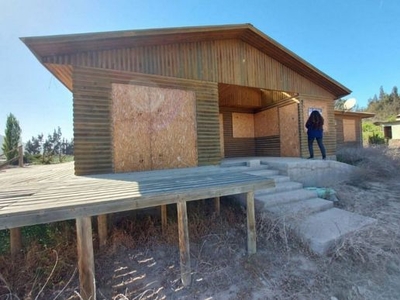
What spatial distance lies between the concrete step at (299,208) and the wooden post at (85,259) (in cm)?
299

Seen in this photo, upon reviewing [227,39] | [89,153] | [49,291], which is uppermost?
[227,39]

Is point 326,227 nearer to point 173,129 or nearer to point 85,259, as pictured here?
point 85,259

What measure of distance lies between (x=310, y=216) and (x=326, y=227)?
0.44 m

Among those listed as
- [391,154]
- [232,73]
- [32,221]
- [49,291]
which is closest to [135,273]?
[49,291]

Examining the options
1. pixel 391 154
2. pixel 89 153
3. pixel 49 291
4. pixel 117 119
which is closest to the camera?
pixel 49 291

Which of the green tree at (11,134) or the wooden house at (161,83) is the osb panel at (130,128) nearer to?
the wooden house at (161,83)

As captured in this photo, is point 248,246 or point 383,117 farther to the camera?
point 383,117

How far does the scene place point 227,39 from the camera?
641 cm

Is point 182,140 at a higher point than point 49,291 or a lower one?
higher

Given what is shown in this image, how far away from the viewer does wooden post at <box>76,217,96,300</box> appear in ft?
7.30

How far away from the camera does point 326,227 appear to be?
11.1 ft

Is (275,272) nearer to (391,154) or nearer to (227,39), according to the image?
(227,39)

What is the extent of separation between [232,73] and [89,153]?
4.74 metres

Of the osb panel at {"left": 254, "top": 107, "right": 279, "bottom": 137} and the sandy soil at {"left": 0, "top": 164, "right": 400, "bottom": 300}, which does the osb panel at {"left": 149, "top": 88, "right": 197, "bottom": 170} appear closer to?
the sandy soil at {"left": 0, "top": 164, "right": 400, "bottom": 300}
